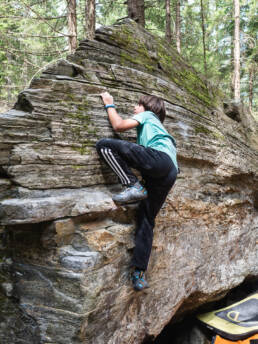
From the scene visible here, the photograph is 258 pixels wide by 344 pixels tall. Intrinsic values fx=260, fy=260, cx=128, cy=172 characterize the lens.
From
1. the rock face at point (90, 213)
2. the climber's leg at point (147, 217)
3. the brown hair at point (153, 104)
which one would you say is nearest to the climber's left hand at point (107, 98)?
the rock face at point (90, 213)

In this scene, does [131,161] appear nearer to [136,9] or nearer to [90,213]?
[90,213]

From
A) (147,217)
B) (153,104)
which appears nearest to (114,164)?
(147,217)

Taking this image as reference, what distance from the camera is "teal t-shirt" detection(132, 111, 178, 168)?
3.61 meters

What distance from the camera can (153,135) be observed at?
3629mm

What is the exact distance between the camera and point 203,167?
5.60 meters

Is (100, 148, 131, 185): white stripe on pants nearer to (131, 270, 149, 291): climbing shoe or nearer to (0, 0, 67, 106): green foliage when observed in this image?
(131, 270, 149, 291): climbing shoe

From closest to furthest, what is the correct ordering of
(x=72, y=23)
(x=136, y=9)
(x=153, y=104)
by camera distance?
(x=153, y=104) < (x=136, y=9) < (x=72, y=23)

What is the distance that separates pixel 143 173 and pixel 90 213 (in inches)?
36.1

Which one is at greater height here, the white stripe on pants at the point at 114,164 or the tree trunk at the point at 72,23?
the tree trunk at the point at 72,23

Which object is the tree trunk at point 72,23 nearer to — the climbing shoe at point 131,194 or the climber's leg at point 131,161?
the climber's leg at point 131,161

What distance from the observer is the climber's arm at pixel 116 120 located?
366 cm

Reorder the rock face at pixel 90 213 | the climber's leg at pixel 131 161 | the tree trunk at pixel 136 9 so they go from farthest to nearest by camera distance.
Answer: the tree trunk at pixel 136 9 → the climber's leg at pixel 131 161 → the rock face at pixel 90 213

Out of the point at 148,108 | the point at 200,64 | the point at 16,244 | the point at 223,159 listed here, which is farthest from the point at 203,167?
the point at 200,64

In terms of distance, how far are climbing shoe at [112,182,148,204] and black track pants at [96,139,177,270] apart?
3.7 inches
